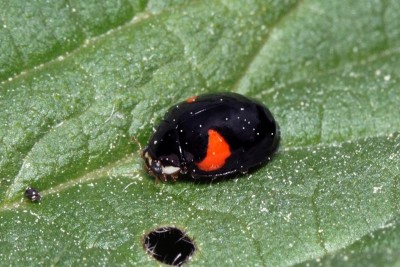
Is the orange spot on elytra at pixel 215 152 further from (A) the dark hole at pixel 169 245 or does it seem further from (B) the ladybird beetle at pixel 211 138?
(A) the dark hole at pixel 169 245

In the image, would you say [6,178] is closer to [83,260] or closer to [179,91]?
[83,260]

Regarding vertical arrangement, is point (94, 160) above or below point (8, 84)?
below

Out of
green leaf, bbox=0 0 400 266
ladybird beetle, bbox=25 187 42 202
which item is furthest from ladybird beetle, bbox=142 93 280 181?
ladybird beetle, bbox=25 187 42 202

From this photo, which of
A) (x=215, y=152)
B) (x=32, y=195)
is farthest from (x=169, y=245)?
(x=32, y=195)

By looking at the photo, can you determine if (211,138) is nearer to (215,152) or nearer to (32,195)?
(215,152)

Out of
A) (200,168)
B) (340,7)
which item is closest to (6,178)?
(200,168)

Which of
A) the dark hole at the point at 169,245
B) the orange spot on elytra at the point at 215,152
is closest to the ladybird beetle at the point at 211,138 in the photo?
the orange spot on elytra at the point at 215,152

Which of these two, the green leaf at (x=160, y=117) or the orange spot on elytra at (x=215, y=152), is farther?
the orange spot on elytra at (x=215, y=152)
